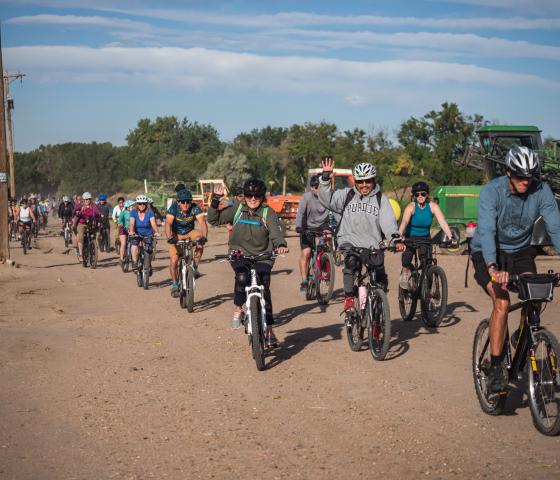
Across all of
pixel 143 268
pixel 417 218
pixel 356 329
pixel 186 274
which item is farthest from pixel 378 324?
pixel 143 268

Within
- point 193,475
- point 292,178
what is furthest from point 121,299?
point 292,178

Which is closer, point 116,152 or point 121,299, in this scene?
point 121,299

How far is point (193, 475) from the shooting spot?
204 inches

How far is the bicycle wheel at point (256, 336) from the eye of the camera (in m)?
8.22

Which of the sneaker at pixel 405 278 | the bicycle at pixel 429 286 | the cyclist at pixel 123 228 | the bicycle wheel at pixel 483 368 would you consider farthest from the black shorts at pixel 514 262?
the cyclist at pixel 123 228

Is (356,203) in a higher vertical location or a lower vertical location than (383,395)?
higher

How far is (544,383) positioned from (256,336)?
3.26m

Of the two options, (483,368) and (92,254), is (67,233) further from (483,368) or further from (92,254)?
(483,368)

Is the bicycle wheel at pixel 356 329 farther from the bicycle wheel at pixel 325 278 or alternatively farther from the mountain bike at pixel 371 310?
the bicycle wheel at pixel 325 278

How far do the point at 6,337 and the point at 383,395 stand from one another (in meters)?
5.59

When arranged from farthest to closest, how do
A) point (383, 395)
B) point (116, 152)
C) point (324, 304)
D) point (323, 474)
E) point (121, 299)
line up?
1. point (116, 152)
2. point (121, 299)
3. point (324, 304)
4. point (383, 395)
5. point (323, 474)

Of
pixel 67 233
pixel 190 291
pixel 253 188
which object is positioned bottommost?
pixel 67 233

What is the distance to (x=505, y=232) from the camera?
612cm

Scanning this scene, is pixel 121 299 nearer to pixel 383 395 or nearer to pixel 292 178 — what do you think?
pixel 383 395
